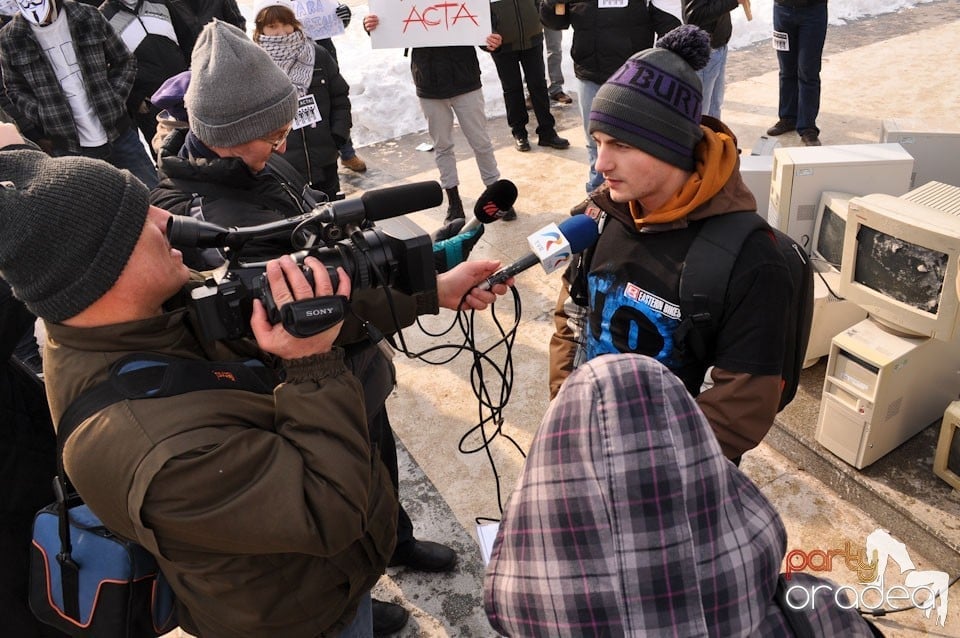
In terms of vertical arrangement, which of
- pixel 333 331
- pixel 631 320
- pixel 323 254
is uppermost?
pixel 323 254

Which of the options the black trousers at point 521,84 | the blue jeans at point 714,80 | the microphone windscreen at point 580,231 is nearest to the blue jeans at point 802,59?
the blue jeans at point 714,80

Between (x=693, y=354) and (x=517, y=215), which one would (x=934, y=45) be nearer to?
(x=517, y=215)

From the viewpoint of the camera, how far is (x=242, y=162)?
2357 millimetres

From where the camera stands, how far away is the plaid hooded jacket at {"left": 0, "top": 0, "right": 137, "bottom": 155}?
5.37 metres

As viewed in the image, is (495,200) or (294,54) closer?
(495,200)

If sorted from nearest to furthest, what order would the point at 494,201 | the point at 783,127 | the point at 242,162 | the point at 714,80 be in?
the point at 494,201, the point at 242,162, the point at 714,80, the point at 783,127

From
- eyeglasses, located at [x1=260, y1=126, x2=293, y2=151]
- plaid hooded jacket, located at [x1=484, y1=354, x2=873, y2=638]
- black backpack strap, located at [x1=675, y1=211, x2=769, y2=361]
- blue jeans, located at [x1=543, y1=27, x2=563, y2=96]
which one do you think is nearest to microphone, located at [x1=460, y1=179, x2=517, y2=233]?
black backpack strap, located at [x1=675, y1=211, x2=769, y2=361]

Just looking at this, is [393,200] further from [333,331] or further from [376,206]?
[333,331]

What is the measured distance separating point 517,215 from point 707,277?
4.25 m

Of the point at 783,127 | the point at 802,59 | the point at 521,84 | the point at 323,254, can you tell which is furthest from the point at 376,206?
the point at 783,127

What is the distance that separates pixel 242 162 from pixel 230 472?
4.32 ft

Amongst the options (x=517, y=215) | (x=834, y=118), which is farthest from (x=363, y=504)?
(x=834, y=118)

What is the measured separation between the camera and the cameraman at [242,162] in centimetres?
231

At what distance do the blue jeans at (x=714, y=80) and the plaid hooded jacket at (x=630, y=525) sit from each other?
198 inches
